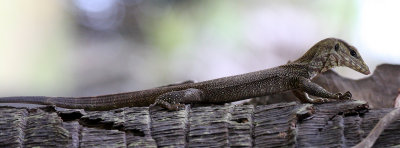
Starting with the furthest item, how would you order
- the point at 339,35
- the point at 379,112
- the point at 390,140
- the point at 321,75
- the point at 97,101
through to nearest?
1. the point at 339,35
2. the point at 321,75
3. the point at 97,101
4. the point at 379,112
5. the point at 390,140

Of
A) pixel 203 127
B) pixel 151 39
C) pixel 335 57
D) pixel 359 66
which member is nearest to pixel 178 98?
pixel 203 127

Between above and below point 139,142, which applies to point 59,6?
above

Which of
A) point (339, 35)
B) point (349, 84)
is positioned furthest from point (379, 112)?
point (339, 35)

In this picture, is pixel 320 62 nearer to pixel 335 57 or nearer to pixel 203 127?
pixel 335 57

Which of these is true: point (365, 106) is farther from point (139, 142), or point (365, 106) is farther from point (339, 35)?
point (339, 35)

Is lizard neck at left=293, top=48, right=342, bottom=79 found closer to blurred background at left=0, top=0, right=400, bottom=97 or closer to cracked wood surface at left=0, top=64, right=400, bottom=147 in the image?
cracked wood surface at left=0, top=64, right=400, bottom=147
